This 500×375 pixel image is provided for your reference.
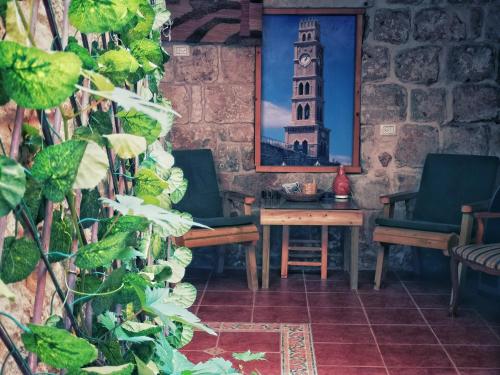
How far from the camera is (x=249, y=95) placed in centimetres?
491

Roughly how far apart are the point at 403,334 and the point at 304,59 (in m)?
2.37

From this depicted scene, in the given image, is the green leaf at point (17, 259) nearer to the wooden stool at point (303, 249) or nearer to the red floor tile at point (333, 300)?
the red floor tile at point (333, 300)

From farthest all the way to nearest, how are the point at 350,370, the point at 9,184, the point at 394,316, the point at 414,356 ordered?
the point at 394,316
the point at 414,356
the point at 350,370
the point at 9,184

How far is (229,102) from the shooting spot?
4.92 metres

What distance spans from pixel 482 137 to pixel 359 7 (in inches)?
55.4

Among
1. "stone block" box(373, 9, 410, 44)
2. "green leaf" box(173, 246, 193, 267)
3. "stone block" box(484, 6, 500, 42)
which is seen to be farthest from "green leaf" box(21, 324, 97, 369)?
"stone block" box(484, 6, 500, 42)

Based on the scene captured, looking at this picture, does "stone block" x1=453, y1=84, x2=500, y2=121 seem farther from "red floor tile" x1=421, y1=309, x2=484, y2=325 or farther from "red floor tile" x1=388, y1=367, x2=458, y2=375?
"red floor tile" x1=388, y1=367, x2=458, y2=375

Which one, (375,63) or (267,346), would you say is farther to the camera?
(375,63)

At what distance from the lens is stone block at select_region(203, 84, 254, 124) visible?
4906 mm

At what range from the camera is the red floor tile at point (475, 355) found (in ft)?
9.85

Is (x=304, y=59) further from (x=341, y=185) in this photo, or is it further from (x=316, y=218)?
(x=316, y=218)

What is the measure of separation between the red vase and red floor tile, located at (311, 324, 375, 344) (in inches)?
52.9

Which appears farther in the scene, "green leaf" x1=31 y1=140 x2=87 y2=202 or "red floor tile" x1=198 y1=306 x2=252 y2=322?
"red floor tile" x1=198 y1=306 x2=252 y2=322

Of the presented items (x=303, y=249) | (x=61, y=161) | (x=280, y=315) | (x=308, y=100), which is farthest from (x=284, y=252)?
(x=61, y=161)
